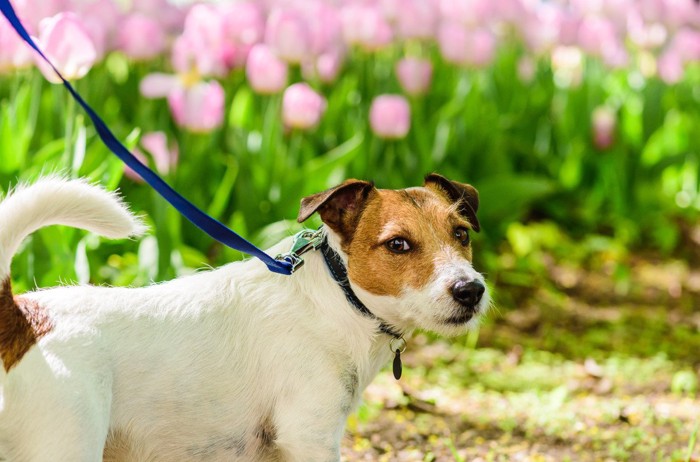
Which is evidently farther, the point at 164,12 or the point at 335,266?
the point at 164,12

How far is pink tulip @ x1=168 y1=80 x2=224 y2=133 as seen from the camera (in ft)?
16.8

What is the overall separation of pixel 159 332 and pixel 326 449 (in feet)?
1.78

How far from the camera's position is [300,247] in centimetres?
287

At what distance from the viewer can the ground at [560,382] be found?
4008 mm

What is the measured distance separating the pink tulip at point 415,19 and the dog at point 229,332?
4.14 meters

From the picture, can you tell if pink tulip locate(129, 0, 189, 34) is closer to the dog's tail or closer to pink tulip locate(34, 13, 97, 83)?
pink tulip locate(34, 13, 97, 83)

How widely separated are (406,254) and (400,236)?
54 millimetres

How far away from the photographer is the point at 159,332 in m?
2.62

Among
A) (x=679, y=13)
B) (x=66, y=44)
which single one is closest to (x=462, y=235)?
(x=66, y=44)

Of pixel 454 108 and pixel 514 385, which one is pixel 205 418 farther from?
pixel 454 108

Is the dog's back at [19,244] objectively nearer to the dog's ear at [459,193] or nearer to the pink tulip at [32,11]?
the dog's ear at [459,193]

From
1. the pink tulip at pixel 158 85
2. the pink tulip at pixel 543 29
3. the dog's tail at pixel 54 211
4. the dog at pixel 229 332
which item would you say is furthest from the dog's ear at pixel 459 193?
the pink tulip at pixel 543 29

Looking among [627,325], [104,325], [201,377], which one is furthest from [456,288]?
[627,325]

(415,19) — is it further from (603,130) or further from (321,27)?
(603,130)
